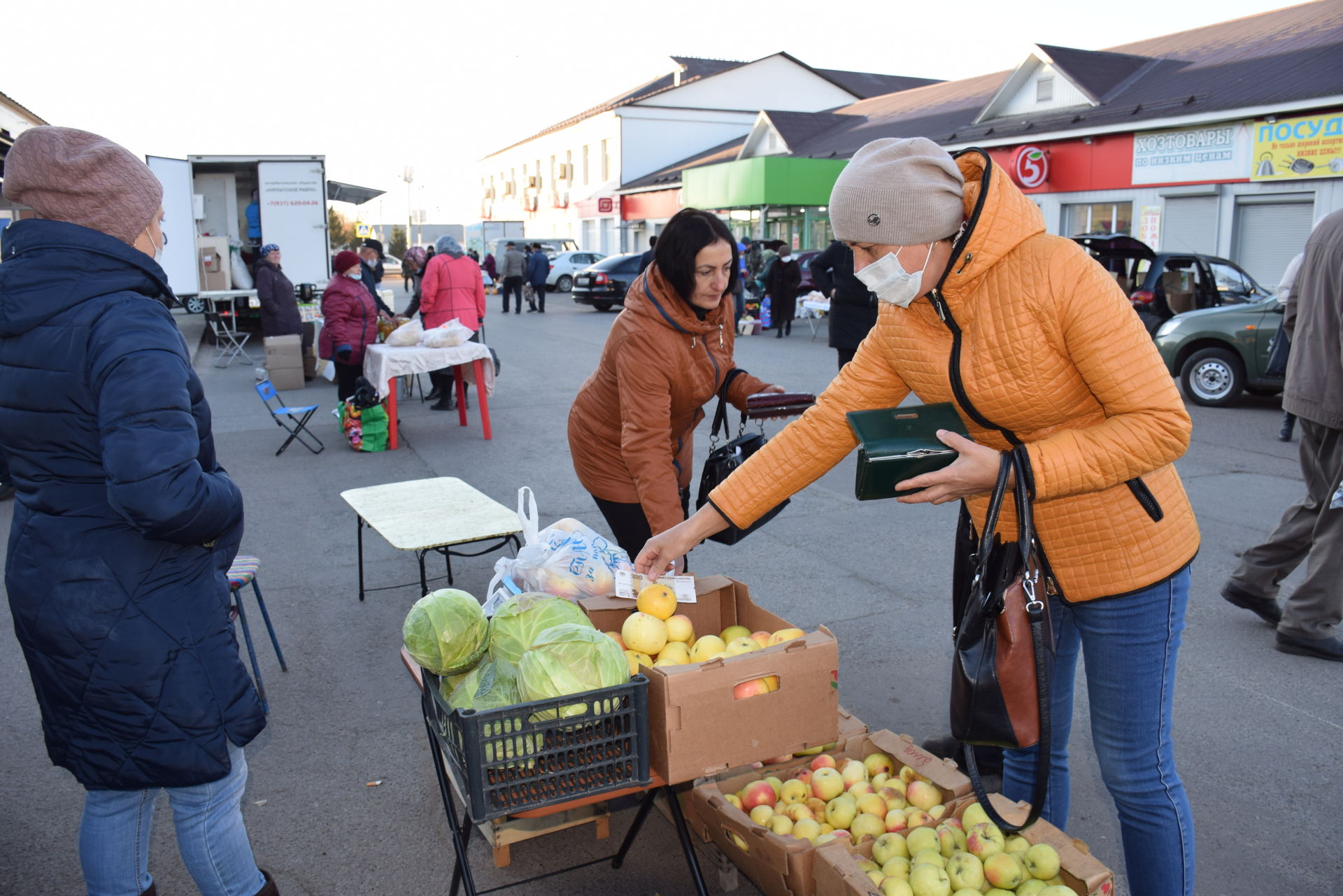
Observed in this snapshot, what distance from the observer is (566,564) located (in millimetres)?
3490

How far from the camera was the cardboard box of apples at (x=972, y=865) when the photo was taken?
2.28 meters

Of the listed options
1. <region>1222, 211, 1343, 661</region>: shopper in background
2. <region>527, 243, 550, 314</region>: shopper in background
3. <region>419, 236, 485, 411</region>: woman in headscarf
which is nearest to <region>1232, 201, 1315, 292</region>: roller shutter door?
<region>419, 236, 485, 411</region>: woman in headscarf

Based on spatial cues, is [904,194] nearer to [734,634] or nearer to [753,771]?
[734,634]

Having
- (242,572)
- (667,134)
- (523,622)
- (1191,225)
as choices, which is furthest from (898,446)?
(667,134)

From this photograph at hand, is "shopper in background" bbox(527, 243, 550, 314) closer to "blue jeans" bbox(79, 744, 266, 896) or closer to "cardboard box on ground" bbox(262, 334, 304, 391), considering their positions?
"cardboard box on ground" bbox(262, 334, 304, 391)

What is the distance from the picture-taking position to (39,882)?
3057 millimetres

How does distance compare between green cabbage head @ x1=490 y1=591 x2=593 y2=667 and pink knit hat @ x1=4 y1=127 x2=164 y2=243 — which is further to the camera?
green cabbage head @ x1=490 y1=591 x2=593 y2=667

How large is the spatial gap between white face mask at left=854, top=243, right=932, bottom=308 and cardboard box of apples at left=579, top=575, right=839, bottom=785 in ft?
3.03

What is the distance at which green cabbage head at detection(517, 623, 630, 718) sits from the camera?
2.33 m

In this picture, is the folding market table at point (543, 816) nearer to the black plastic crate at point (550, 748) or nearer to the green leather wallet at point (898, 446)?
the black plastic crate at point (550, 748)

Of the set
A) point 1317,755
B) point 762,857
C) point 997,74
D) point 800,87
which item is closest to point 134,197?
point 762,857

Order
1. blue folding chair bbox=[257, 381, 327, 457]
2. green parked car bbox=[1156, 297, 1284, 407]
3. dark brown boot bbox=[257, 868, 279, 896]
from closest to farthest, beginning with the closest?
dark brown boot bbox=[257, 868, 279, 896] < blue folding chair bbox=[257, 381, 327, 457] < green parked car bbox=[1156, 297, 1284, 407]

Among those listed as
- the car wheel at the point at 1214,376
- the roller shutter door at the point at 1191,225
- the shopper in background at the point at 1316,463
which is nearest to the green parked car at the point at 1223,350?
the car wheel at the point at 1214,376

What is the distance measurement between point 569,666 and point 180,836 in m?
1.04
